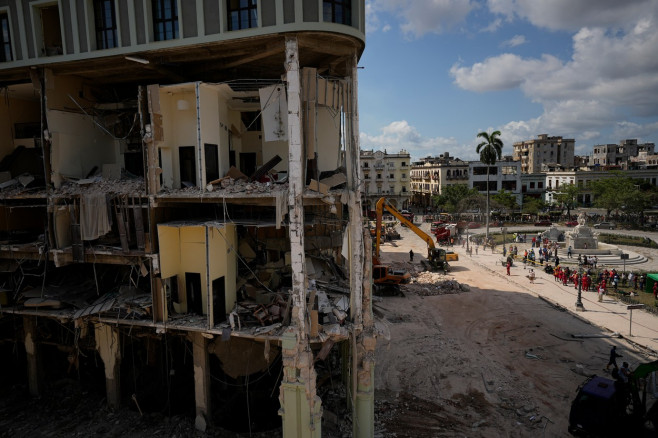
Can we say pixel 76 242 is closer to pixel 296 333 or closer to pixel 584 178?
pixel 296 333

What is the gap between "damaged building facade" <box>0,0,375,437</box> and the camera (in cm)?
1450

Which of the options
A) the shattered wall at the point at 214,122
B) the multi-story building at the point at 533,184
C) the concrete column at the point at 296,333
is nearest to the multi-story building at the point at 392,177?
the multi-story building at the point at 533,184

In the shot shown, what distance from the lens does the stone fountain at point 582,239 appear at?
150 ft

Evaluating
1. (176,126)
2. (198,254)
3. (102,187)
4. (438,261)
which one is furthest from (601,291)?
(102,187)

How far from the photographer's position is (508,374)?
2094cm

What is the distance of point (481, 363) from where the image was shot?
22.1 meters

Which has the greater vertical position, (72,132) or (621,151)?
(621,151)

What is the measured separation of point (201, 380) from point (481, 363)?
14.8m

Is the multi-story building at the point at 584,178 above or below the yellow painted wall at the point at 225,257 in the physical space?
above

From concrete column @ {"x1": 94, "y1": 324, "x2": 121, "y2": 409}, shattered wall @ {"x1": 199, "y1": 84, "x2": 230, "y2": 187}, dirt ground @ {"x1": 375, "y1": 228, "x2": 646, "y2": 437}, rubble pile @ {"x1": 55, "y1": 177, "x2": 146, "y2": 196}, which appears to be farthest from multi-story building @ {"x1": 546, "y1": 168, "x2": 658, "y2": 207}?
concrete column @ {"x1": 94, "y1": 324, "x2": 121, "y2": 409}

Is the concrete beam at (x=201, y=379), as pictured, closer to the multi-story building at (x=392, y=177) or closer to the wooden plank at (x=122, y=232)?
the wooden plank at (x=122, y=232)

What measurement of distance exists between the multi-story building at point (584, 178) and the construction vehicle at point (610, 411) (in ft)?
251

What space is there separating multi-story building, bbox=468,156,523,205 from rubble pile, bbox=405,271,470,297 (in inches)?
2267

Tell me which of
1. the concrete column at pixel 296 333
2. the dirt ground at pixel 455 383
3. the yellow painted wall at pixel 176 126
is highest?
the yellow painted wall at pixel 176 126
